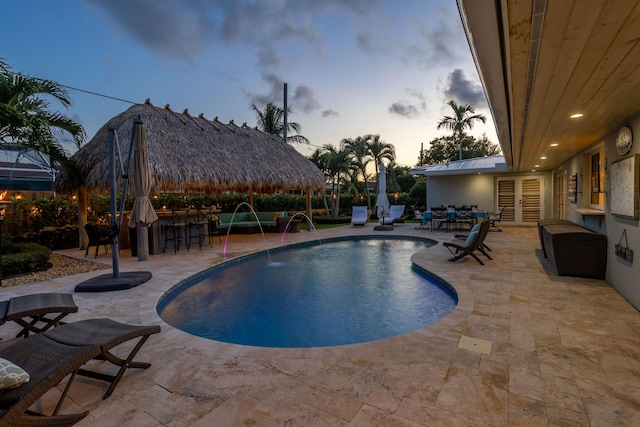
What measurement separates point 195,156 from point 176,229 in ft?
8.43

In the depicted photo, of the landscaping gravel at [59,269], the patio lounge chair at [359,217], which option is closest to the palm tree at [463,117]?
the patio lounge chair at [359,217]

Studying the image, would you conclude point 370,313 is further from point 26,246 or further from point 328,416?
point 26,246

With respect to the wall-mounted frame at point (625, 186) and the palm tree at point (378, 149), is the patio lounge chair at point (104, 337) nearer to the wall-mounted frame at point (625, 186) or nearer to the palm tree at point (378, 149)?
the wall-mounted frame at point (625, 186)

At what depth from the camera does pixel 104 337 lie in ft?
7.99

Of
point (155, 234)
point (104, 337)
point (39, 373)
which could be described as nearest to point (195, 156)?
point (155, 234)

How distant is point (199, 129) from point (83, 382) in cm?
1028

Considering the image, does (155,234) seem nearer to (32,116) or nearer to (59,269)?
(59,269)

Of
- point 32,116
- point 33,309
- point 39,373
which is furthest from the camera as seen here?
point 32,116

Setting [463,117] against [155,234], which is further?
[463,117]

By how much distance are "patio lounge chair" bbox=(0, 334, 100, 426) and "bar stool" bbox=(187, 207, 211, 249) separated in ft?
24.5

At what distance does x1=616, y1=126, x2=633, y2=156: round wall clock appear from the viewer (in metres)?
4.38

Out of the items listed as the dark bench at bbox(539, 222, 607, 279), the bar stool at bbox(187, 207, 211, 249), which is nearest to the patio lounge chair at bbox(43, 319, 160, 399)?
the dark bench at bbox(539, 222, 607, 279)

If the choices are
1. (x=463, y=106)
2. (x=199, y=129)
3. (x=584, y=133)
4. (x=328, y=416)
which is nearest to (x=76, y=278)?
(x=328, y=416)

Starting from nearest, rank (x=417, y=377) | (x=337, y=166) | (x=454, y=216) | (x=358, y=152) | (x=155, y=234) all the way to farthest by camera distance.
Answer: (x=417, y=377) → (x=155, y=234) → (x=454, y=216) → (x=337, y=166) → (x=358, y=152)
